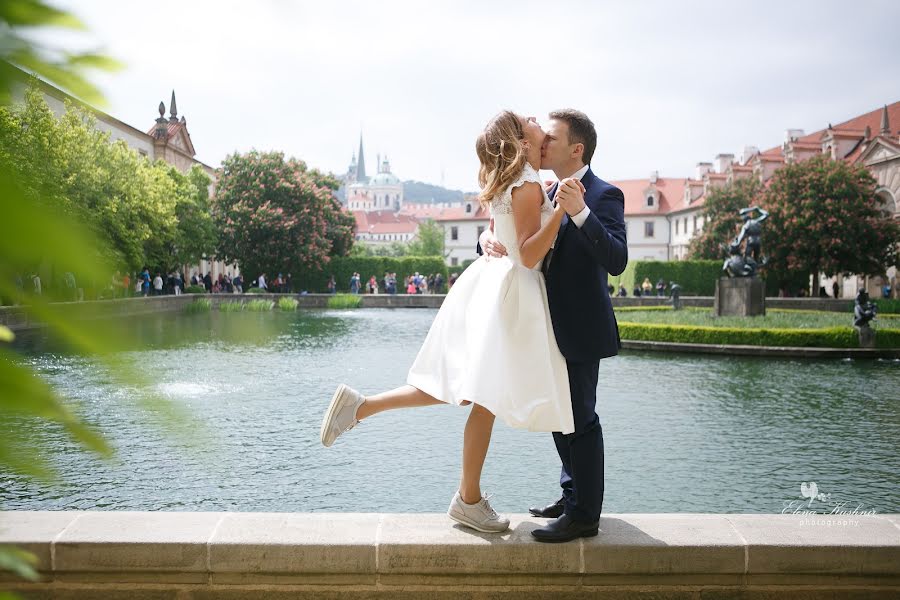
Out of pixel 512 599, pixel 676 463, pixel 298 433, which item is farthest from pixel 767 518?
pixel 298 433

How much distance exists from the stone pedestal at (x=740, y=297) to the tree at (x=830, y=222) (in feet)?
65.0

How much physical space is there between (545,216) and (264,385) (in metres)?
9.15

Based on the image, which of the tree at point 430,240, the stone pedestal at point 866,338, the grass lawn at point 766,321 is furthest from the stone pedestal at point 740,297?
the tree at point 430,240

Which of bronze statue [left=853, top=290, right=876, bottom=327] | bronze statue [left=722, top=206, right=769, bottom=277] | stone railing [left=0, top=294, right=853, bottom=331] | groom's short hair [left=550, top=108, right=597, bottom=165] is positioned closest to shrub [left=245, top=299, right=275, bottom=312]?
stone railing [left=0, top=294, right=853, bottom=331]

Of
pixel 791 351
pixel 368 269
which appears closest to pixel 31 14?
pixel 791 351

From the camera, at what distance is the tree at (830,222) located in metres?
42.1

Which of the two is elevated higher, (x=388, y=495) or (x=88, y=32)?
(x=88, y=32)

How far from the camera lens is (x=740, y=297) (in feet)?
81.3

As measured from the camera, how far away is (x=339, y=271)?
180 feet

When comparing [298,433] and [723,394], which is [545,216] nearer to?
[298,433]

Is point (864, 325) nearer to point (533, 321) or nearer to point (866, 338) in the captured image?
point (866, 338)

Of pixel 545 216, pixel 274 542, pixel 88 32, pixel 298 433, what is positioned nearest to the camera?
pixel 88 32

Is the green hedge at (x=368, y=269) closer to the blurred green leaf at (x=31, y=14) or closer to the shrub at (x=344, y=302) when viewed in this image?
the shrub at (x=344, y=302)

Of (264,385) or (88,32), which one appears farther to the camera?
(264,385)
